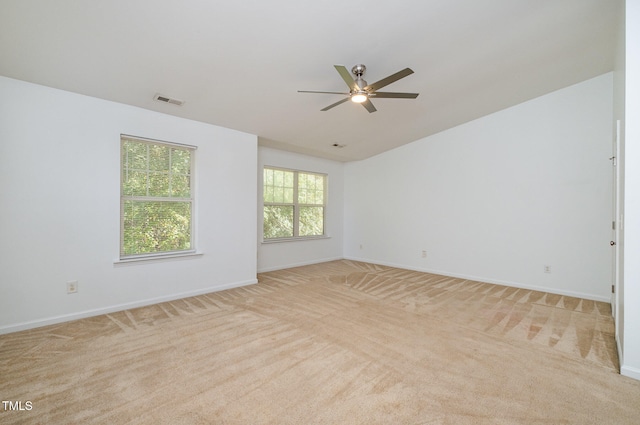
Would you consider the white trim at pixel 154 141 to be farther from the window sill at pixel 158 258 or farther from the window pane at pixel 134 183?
the window sill at pixel 158 258

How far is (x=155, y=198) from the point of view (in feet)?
12.3

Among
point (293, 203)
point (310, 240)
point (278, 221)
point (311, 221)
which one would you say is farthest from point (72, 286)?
point (311, 221)

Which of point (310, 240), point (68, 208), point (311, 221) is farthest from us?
point (311, 221)

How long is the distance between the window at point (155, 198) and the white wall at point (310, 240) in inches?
63.3

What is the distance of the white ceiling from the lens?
2.24m

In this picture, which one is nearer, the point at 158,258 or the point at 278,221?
the point at 158,258

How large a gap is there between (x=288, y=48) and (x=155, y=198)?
8.48 ft

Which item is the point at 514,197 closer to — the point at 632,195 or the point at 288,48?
the point at 632,195

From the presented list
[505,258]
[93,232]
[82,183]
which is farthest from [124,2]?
[505,258]

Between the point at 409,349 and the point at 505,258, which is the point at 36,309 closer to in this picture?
the point at 409,349

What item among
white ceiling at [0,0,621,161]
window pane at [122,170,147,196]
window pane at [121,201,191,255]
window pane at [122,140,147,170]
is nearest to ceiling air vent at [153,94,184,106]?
white ceiling at [0,0,621,161]

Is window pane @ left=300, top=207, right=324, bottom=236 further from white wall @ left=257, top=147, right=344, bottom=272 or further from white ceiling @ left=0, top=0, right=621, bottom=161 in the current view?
white ceiling @ left=0, top=0, right=621, bottom=161

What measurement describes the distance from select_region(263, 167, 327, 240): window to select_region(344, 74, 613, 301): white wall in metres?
1.47

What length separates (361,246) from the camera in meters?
6.84
